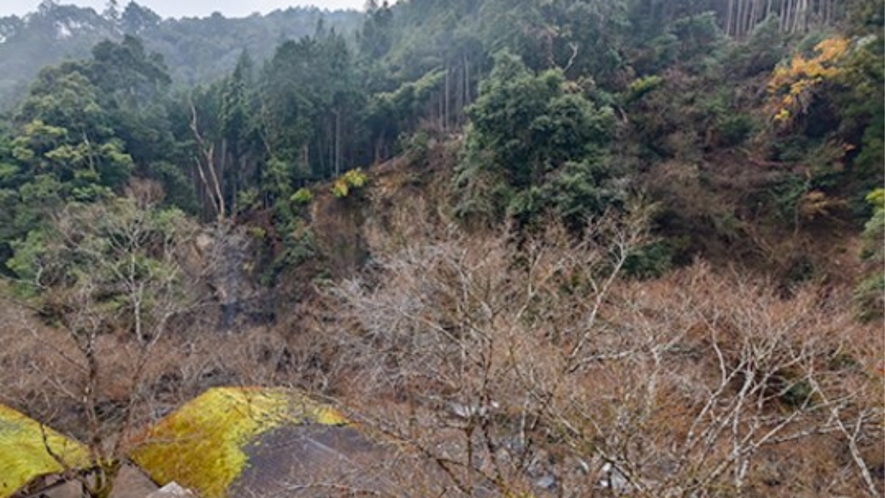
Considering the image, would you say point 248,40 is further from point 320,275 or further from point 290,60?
point 320,275

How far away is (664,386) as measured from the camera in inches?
306

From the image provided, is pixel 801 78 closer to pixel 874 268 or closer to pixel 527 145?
pixel 874 268

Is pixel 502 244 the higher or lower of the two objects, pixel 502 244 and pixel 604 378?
the higher

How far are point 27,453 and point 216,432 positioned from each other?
290 centimetres

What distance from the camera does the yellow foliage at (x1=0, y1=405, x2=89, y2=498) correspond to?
24.5 ft

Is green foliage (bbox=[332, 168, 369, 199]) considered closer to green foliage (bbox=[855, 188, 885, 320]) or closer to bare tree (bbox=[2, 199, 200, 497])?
bare tree (bbox=[2, 199, 200, 497])

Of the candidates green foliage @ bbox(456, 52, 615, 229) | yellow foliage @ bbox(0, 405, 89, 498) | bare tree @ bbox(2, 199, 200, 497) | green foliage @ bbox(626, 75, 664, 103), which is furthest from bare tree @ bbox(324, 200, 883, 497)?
green foliage @ bbox(626, 75, 664, 103)

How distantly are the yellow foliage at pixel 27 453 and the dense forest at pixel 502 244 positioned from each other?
0.63 metres

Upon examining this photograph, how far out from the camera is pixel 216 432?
27.6 ft

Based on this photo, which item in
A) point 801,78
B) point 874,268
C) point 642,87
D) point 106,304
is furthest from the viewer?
point 642,87

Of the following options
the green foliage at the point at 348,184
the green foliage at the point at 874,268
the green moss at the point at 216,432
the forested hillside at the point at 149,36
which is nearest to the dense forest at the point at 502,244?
the green foliage at the point at 874,268

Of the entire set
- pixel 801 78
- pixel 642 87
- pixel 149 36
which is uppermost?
pixel 149 36

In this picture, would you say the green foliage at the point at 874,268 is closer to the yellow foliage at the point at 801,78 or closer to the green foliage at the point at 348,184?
the yellow foliage at the point at 801,78

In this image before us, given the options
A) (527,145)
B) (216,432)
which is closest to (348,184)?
(527,145)
